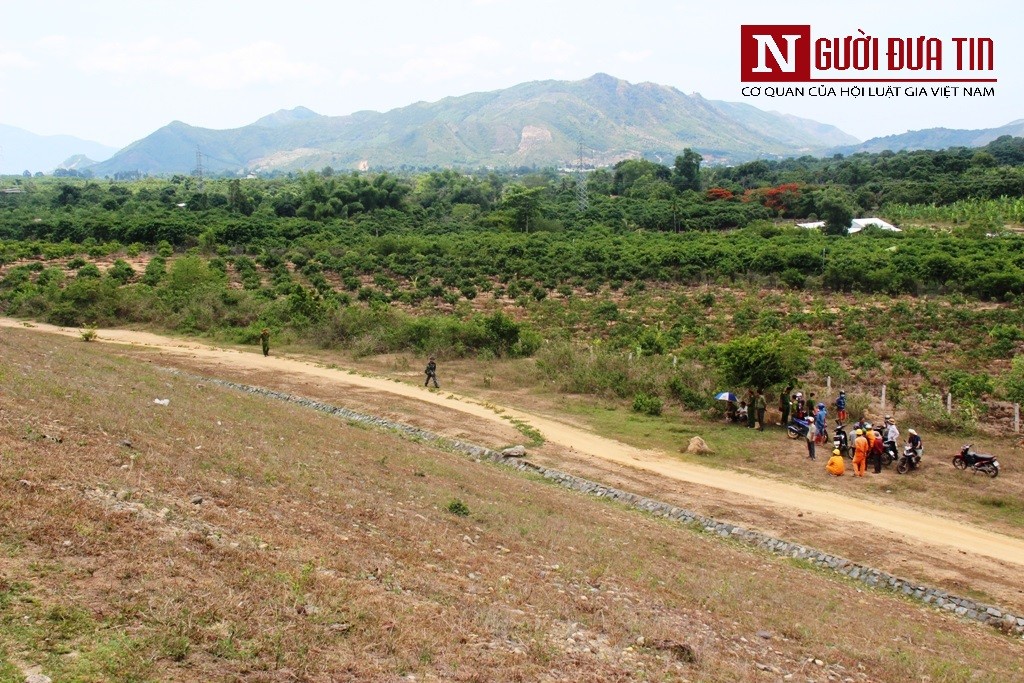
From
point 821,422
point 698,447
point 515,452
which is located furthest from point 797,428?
point 515,452

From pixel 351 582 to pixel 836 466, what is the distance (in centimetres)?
1365

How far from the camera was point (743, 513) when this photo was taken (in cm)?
1547

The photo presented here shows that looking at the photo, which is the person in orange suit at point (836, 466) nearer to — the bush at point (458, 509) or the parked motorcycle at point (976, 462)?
the parked motorcycle at point (976, 462)

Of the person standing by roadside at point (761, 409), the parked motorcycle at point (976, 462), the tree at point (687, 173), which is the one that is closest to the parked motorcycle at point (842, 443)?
the parked motorcycle at point (976, 462)

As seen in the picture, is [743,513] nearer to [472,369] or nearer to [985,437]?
[985,437]

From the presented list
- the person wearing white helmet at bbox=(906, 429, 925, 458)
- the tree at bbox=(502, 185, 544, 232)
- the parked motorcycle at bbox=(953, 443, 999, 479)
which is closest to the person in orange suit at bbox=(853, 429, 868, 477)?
the person wearing white helmet at bbox=(906, 429, 925, 458)

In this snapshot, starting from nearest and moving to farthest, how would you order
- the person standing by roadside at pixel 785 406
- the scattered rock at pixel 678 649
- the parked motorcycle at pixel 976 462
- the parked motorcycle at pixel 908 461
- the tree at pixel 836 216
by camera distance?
the scattered rock at pixel 678 649 < the parked motorcycle at pixel 976 462 < the parked motorcycle at pixel 908 461 < the person standing by roadside at pixel 785 406 < the tree at pixel 836 216

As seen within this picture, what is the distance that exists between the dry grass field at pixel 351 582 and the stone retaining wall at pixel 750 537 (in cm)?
45

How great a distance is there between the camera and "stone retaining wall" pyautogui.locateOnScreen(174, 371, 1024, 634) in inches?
455

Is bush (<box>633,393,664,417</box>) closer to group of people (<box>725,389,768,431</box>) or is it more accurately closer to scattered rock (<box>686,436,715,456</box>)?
group of people (<box>725,389,768,431</box>)

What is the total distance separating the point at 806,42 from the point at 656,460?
1342 inches

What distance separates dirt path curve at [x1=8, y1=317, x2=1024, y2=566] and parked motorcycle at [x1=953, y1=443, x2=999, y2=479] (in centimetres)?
282

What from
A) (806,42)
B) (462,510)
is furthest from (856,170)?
(462,510)

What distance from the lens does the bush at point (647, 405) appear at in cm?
2347
